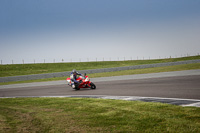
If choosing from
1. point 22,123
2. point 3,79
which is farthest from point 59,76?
point 22,123

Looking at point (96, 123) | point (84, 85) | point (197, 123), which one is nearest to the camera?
point (197, 123)

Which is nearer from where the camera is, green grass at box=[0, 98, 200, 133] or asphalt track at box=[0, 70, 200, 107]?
green grass at box=[0, 98, 200, 133]

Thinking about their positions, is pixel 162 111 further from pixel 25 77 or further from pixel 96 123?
pixel 25 77

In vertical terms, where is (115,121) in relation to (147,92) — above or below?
above

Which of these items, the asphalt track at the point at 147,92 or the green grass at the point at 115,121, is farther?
the asphalt track at the point at 147,92

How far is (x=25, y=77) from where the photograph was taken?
31438mm

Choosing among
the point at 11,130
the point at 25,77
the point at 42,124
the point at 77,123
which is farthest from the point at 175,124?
the point at 25,77

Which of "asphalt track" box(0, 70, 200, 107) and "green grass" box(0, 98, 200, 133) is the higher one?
"green grass" box(0, 98, 200, 133)

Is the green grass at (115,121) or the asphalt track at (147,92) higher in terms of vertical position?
the green grass at (115,121)

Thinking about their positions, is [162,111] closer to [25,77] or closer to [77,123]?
[77,123]

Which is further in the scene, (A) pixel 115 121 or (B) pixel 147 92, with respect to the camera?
(B) pixel 147 92

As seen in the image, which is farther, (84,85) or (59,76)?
(59,76)

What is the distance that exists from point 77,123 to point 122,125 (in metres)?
1.18

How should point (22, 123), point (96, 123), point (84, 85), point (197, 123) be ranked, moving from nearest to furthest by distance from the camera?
point (197, 123)
point (96, 123)
point (22, 123)
point (84, 85)
